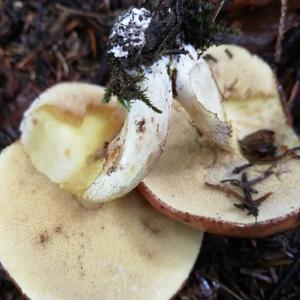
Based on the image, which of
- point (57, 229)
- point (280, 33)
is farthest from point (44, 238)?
point (280, 33)

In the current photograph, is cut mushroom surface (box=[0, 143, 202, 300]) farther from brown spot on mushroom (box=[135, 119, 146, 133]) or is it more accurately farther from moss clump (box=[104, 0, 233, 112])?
moss clump (box=[104, 0, 233, 112])

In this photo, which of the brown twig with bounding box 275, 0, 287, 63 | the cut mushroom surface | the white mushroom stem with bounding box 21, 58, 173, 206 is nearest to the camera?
the white mushroom stem with bounding box 21, 58, 173, 206

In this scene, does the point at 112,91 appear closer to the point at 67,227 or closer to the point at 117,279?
the point at 67,227

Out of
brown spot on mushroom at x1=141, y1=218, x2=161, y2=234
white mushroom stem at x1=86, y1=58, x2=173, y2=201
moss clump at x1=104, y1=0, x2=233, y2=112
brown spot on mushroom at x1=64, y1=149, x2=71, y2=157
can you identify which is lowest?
brown spot on mushroom at x1=141, y1=218, x2=161, y2=234

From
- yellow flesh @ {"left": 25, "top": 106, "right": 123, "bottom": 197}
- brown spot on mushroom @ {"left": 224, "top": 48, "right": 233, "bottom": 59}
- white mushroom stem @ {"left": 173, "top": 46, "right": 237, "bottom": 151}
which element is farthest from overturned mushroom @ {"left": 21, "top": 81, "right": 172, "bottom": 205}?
brown spot on mushroom @ {"left": 224, "top": 48, "right": 233, "bottom": 59}

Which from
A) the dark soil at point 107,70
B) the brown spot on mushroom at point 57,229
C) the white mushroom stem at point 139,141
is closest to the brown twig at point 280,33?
the dark soil at point 107,70

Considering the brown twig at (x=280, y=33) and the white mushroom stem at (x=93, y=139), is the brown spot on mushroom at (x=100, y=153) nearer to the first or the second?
the white mushroom stem at (x=93, y=139)
